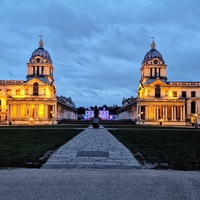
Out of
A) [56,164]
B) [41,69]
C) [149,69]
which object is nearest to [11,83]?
[41,69]

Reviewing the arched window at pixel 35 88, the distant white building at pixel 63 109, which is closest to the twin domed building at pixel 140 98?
the arched window at pixel 35 88

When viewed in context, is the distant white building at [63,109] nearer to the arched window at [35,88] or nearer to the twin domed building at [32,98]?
the twin domed building at [32,98]

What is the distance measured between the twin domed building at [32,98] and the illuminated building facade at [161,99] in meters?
30.8

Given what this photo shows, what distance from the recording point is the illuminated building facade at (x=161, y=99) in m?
87.9

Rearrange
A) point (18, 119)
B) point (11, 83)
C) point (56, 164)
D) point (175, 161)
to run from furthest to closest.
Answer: point (11, 83) < point (18, 119) < point (175, 161) < point (56, 164)

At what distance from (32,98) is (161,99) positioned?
44.6 meters

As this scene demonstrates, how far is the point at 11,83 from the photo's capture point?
311ft

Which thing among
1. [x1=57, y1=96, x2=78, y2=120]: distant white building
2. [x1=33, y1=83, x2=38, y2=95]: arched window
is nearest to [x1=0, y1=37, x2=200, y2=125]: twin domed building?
[x1=33, y1=83, x2=38, y2=95]: arched window

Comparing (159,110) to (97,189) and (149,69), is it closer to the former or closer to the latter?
(149,69)

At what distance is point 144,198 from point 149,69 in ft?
313

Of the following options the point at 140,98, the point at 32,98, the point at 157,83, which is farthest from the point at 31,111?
the point at 157,83

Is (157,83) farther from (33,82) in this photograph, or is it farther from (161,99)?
(33,82)

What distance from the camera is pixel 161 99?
8938 cm

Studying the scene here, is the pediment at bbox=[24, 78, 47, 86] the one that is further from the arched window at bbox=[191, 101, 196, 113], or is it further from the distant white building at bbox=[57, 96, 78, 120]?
the arched window at bbox=[191, 101, 196, 113]
